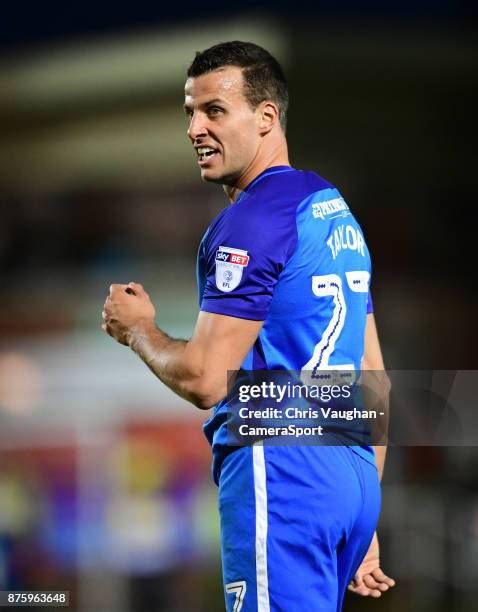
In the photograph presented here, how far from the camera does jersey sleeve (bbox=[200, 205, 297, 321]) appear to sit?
2.20m

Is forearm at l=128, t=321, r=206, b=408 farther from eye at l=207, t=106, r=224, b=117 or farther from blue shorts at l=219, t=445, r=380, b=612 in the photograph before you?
eye at l=207, t=106, r=224, b=117

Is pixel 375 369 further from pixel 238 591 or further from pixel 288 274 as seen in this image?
pixel 238 591

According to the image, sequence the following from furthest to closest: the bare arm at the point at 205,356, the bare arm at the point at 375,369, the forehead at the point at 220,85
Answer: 1. the bare arm at the point at 375,369
2. the forehead at the point at 220,85
3. the bare arm at the point at 205,356

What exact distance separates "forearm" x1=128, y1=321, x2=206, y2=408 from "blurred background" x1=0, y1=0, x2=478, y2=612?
5.65 m

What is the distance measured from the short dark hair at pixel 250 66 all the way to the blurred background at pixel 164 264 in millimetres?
5665

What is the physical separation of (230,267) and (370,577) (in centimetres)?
105

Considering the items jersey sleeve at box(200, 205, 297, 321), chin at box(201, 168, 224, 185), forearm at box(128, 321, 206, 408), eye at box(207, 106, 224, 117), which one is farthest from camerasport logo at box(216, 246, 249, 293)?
eye at box(207, 106, 224, 117)

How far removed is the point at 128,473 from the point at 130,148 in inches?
174

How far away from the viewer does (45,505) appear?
26.8 feet

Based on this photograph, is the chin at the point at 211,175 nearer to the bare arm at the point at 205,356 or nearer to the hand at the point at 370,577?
the bare arm at the point at 205,356

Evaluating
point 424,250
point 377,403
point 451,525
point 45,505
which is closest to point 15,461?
point 45,505

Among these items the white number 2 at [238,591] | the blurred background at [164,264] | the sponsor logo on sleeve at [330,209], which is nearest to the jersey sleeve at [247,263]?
the sponsor logo on sleeve at [330,209]

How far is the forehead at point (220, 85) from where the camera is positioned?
2477 millimetres

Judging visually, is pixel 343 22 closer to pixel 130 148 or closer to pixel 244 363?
pixel 130 148
